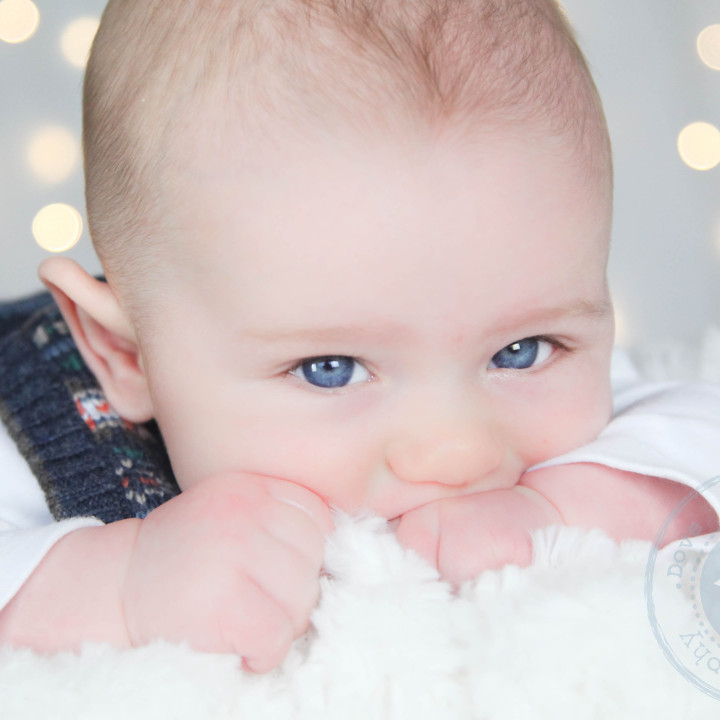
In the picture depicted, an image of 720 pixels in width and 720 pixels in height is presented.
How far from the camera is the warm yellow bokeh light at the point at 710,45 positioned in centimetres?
209

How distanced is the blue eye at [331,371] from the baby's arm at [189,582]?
0.13 meters


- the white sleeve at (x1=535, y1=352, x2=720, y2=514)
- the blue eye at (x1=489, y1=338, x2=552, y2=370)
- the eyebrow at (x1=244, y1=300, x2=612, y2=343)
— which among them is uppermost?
the eyebrow at (x1=244, y1=300, x2=612, y2=343)

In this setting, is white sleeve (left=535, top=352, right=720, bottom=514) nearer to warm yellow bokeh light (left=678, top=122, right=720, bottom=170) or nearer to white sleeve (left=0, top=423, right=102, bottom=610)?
white sleeve (left=0, top=423, right=102, bottom=610)

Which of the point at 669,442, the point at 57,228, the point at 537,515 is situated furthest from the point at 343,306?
the point at 57,228

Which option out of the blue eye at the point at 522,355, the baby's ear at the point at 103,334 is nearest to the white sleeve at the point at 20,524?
the baby's ear at the point at 103,334

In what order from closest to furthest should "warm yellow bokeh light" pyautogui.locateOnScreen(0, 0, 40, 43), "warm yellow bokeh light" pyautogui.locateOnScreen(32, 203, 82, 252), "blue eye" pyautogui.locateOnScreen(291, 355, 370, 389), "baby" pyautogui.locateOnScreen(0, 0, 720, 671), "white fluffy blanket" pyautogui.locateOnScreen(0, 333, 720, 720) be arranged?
"white fluffy blanket" pyautogui.locateOnScreen(0, 333, 720, 720) < "baby" pyautogui.locateOnScreen(0, 0, 720, 671) < "blue eye" pyautogui.locateOnScreen(291, 355, 370, 389) < "warm yellow bokeh light" pyautogui.locateOnScreen(0, 0, 40, 43) < "warm yellow bokeh light" pyautogui.locateOnScreen(32, 203, 82, 252)

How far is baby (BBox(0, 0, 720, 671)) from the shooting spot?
772mm

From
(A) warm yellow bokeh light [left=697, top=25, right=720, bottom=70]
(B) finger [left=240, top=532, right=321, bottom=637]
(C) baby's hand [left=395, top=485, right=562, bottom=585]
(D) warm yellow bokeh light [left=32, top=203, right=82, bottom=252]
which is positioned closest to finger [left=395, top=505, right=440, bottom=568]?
(C) baby's hand [left=395, top=485, right=562, bottom=585]

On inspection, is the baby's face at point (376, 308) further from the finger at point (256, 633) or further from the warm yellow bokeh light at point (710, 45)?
the warm yellow bokeh light at point (710, 45)

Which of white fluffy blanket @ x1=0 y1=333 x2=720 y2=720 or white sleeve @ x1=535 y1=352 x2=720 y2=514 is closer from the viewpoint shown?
white fluffy blanket @ x1=0 y1=333 x2=720 y2=720

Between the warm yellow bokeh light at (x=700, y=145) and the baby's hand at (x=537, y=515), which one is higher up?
the warm yellow bokeh light at (x=700, y=145)

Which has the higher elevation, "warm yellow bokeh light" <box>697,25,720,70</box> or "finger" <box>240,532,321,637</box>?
"warm yellow bokeh light" <box>697,25,720,70</box>

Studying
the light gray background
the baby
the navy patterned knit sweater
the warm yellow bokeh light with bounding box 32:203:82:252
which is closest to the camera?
the baby

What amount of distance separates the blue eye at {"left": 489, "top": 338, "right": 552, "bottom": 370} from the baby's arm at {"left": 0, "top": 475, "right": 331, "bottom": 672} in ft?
0.84
